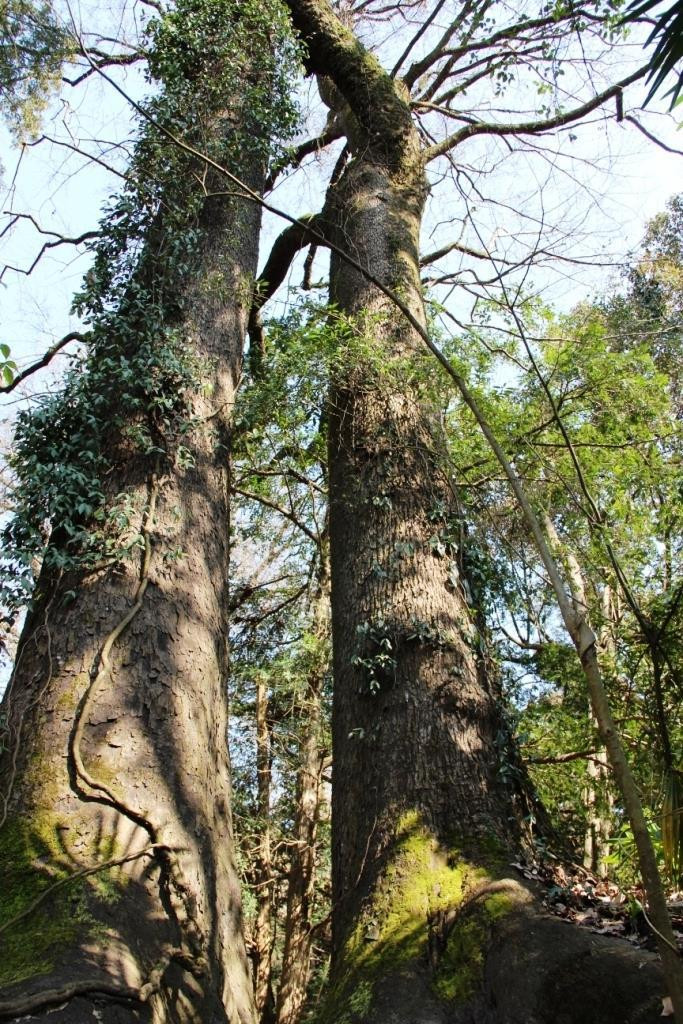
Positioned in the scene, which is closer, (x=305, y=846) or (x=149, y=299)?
(x=149, y=299)

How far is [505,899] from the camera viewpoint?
2814 millimetres

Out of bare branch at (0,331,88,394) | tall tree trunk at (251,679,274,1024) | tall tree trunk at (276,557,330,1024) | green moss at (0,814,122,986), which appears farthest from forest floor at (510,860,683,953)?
tall tree trunk at (251,679,274,1024)

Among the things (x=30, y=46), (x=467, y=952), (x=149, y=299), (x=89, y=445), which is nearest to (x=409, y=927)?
(x=467, y=952)

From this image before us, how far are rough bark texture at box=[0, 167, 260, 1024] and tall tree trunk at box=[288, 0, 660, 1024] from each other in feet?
1.99

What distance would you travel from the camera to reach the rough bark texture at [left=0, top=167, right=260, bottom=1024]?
8.43 feet

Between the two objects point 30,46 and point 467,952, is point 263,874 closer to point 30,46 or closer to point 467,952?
point 467,952

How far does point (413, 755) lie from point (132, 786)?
127cm

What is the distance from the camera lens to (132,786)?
3094 millimetres

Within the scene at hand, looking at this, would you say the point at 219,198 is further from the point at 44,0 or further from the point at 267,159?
the point at 44,0

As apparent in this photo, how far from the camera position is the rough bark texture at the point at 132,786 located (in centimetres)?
257

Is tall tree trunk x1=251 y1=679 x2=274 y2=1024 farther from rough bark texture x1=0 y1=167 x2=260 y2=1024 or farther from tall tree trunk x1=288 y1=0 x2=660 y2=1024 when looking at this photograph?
rough bark texture x1=0 y1=167 x2=260 y2=1024

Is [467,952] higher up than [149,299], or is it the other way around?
[149,299]

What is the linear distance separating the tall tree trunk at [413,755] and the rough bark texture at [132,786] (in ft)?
1.99

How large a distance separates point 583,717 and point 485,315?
183 inches
